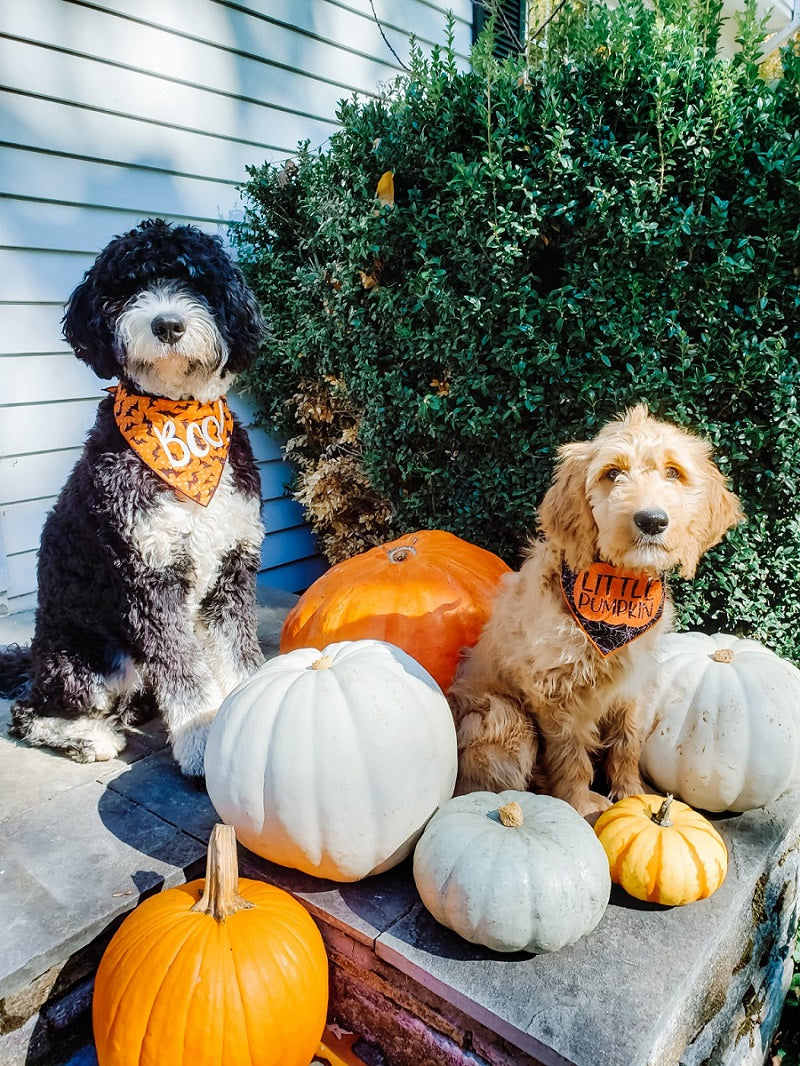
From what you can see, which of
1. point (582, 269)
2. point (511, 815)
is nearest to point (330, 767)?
point (511, 815)

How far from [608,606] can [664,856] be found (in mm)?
690

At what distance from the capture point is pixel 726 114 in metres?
2.83

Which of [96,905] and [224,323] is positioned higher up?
[224,323]

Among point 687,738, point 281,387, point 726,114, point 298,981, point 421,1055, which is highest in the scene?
point 726,114

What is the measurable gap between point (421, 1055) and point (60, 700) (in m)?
1.73

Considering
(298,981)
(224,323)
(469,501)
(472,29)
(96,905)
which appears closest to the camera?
(298,981)

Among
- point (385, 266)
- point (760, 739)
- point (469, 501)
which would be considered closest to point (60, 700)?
point (469, 501)

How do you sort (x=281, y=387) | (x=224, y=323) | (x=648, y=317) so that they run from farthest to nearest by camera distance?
(x=281, y=387)
(x=648, y=317)
(x=224, y=323)

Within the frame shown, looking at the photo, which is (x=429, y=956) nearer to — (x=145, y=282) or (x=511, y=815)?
(x=511, y=815)

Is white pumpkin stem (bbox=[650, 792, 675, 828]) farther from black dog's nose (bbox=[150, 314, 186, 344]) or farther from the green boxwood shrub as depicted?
black dog's nose (bbox=[150, 314, 186, 344])

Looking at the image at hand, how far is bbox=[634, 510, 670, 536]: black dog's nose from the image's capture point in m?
1.85

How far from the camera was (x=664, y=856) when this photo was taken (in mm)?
1918

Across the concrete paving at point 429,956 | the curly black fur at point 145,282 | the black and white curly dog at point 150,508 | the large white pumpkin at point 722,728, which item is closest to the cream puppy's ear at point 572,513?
the large white pumpkin at point 722,728

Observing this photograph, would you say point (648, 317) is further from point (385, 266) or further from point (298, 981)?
point (298, 981)
